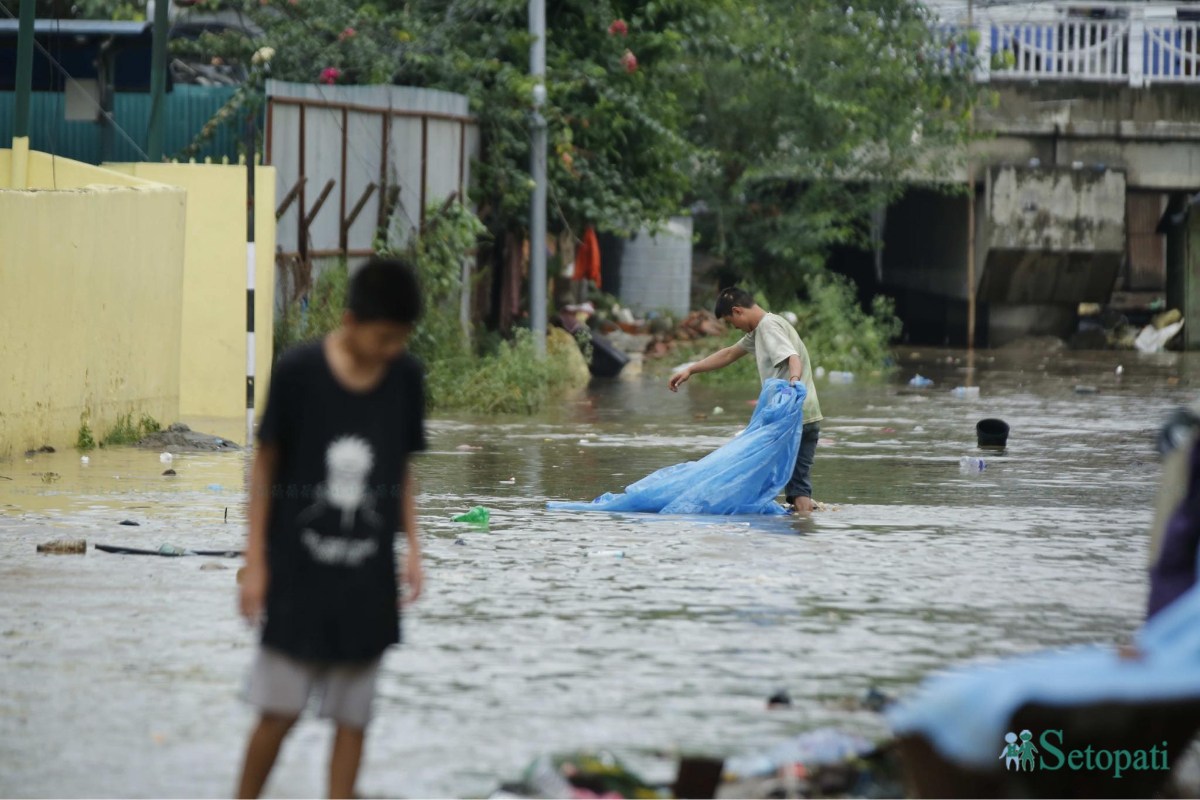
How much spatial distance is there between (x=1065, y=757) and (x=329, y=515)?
2.02 m

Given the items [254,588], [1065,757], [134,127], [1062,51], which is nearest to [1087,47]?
[1062,51]

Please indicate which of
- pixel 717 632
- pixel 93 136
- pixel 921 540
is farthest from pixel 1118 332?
pixel 717 632

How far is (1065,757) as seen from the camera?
4789mm

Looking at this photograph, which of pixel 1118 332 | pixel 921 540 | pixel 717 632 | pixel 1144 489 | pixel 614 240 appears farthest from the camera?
pixel 1118 332

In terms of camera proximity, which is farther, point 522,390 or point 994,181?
point 994,181

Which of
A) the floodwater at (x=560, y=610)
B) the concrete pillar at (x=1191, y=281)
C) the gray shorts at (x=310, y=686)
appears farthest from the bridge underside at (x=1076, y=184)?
the gray shorts at (x=310, y=686)

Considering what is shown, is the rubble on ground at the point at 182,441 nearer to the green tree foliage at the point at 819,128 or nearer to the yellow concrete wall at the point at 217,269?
the yellow concrete wall at the point at 217,269

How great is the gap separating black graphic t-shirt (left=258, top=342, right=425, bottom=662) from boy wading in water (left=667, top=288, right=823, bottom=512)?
657 cm

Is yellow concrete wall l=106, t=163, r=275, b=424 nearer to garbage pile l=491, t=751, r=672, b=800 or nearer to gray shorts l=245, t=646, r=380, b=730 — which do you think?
garbage pile l=491, t=751, r=672, b=800

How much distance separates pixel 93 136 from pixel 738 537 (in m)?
11.0

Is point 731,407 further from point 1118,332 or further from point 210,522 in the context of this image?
point 1118,332

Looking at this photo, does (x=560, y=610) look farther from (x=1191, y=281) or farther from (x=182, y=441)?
(x=1191, y=281)

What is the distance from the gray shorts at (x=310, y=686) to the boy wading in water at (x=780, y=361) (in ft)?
21.9

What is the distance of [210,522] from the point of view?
10.2m
